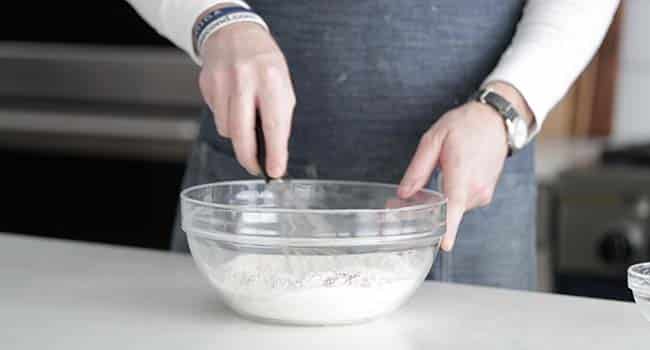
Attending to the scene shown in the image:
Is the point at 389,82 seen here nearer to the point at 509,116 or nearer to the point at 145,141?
the point at 509,116

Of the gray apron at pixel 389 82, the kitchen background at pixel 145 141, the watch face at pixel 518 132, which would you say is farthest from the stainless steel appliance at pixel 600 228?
the watch face at pixel 518 132

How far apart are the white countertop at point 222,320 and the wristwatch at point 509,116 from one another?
0.54ft

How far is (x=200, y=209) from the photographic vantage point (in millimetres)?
902

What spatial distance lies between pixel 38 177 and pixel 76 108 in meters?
0.15

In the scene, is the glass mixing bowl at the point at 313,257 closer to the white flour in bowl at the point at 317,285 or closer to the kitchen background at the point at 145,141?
the white flour in bowl at the point at 317,285

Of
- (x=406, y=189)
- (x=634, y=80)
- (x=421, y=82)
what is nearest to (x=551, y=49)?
(x=421, y=82)

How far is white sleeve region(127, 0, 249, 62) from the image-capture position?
3.56 ft

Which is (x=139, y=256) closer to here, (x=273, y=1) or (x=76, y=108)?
(x=273, y=1)

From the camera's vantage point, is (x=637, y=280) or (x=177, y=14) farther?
(x=177, y=14)

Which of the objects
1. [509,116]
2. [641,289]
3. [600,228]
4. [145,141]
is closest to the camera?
[641,289]

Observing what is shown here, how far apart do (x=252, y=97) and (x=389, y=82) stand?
0.95ft

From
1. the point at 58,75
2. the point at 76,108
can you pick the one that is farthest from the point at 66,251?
the point at 58,75

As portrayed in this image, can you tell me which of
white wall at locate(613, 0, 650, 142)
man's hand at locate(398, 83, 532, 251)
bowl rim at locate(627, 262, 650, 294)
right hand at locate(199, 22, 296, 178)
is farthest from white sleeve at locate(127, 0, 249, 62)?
white wall at locate(613, 0, 650, 142)

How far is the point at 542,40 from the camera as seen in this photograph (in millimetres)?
1135
